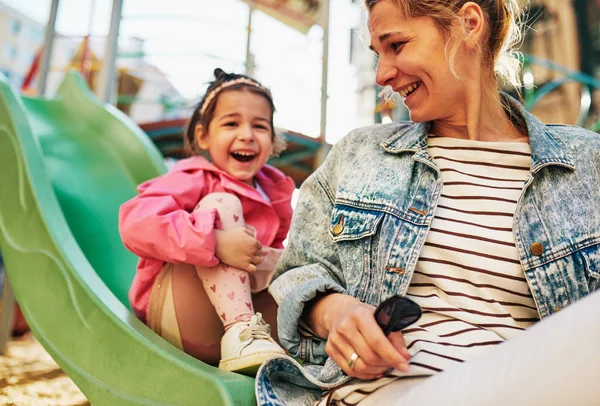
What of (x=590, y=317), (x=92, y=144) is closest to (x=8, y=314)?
(x=92, y=144)

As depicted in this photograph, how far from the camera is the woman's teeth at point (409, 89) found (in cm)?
70

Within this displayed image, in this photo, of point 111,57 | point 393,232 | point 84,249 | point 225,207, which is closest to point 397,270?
point 393,232

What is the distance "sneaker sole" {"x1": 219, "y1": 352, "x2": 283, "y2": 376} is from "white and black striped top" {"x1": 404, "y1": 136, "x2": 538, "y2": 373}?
0.18 metres

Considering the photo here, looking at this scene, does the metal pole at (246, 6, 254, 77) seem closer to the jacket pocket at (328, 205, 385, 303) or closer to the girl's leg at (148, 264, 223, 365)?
the girl's leg at (148, 264, 223, 365)

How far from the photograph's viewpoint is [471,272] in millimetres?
595

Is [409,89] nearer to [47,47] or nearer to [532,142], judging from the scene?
[532,142]

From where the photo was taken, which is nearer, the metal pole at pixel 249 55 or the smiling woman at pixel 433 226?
the smiling woman at pixel 433 226

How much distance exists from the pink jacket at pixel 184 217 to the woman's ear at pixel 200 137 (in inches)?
3.2

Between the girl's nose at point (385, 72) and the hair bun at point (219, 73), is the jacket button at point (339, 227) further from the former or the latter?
the hair bun at point (219, 73)

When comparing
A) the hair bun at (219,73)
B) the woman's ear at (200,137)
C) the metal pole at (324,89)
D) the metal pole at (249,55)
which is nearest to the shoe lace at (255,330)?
the woman's ear at (200,137)

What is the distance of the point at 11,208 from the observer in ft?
3.66

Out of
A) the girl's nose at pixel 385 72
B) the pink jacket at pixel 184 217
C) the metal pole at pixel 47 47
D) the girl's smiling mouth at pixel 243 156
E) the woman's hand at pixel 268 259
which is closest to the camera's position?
the girl's nose at pixel 385 72

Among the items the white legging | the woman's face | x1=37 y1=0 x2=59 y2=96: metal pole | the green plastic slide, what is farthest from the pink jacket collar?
x1=37 y1=0 x2=59 y2=96: metal pole

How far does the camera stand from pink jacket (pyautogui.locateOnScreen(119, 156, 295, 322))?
0.80m
